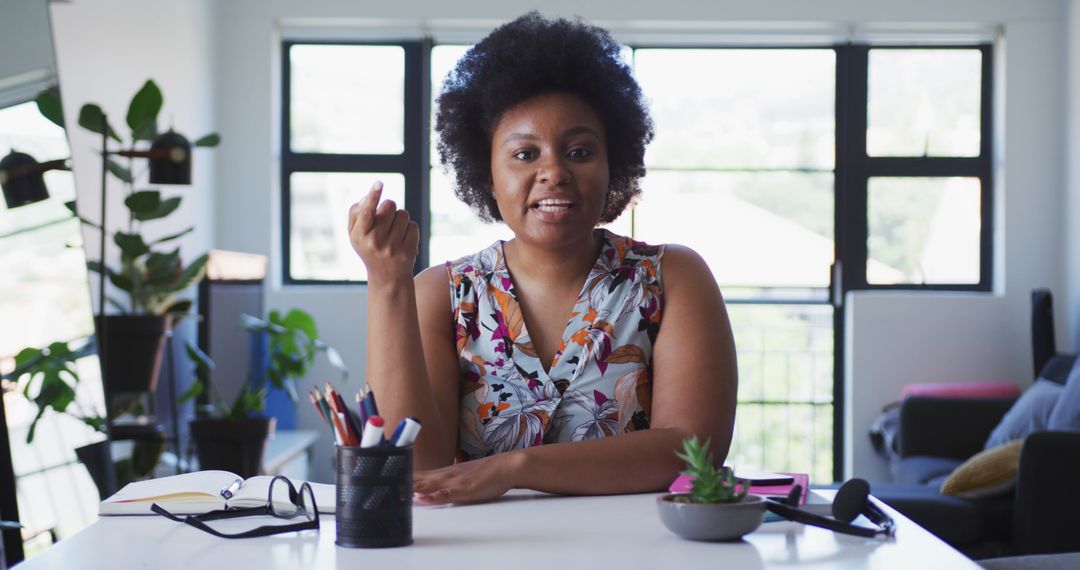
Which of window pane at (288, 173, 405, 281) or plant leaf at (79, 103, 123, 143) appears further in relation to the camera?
window pane at (288, 173, 405, 281)

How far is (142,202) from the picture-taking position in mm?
3488

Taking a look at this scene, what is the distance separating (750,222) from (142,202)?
2832mm

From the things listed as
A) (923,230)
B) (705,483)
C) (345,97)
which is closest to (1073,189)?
(923,230)

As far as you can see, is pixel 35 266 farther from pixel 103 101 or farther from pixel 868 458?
pixel 868 458

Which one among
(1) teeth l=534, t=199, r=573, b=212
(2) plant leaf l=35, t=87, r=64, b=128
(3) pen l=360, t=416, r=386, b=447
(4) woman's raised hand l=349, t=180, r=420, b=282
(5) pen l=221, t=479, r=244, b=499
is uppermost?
(2) plant leaf l=35, t=87, r=64, b=128

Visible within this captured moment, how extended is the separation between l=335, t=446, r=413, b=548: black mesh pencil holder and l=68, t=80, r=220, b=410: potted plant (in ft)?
8.27

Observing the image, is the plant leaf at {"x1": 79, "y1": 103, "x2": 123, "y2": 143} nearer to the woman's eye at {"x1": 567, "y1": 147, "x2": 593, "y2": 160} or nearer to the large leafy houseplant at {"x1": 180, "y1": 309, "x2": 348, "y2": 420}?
the large leafy houseplant at {"x1": 180, "y1": 309, "x2": 348, "y2": 420}

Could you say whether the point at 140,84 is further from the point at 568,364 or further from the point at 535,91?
the point at 568,364

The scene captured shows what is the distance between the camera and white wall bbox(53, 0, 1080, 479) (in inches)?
203

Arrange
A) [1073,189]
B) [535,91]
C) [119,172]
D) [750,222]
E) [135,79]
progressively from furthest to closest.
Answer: [750,222] → [1073,189] → [135,79] → [119,172] → [535,91]

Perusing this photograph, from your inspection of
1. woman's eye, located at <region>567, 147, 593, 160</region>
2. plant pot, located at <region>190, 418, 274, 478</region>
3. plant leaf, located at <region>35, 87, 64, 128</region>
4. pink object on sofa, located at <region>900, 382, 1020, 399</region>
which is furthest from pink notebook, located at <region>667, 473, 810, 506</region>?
pink object on sofa, located at <region>900, 382, 1020, 399</region>

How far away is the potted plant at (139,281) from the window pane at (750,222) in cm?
236

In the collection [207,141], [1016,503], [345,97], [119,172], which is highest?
[345,97]

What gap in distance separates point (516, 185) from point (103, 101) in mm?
2754
